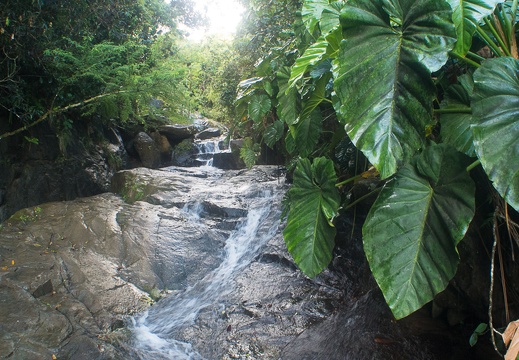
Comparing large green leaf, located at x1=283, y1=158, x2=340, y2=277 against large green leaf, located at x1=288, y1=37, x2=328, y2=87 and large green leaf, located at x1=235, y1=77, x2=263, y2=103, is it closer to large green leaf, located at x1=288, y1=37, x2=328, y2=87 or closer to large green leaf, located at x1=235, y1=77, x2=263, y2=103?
large green leaf, located at x1=288, y1=37, x2=328, y2=87

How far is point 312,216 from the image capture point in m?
2.17

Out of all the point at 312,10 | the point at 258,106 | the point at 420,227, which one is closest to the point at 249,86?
the point at 258,106

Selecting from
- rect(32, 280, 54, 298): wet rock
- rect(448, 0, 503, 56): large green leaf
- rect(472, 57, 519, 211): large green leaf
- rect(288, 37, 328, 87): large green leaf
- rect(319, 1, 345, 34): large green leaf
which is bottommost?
rect(32, 280, 54, 298): wet rock

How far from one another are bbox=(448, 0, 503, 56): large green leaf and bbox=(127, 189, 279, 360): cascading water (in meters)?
2.81

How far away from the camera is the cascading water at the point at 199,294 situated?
300cm

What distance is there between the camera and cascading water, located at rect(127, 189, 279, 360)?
3000 mm

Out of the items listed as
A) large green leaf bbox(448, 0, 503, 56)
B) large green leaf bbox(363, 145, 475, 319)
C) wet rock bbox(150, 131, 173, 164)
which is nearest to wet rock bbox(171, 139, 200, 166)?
wet rock bbox(150, 131, 173, 164)

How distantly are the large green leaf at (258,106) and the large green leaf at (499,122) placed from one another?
2.79 metres

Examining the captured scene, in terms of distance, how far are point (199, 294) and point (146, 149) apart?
593cm

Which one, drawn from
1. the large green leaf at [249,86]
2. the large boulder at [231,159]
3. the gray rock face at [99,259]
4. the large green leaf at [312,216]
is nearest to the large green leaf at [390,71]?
the large green leaf at [312,216]

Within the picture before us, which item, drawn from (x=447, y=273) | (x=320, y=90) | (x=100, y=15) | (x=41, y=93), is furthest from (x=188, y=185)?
(x=447, y=273)

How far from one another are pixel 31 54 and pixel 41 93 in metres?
0.76

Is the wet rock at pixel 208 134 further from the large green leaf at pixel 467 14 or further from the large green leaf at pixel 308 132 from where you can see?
the large green leaf at pixel 467 14

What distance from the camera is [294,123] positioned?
270cm
